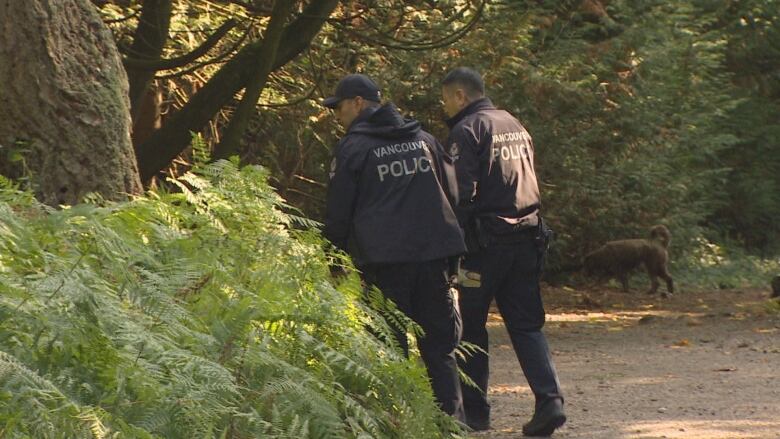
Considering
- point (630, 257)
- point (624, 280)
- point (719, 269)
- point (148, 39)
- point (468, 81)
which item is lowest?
point (719, 269)

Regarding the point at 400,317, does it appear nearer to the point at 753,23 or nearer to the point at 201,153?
the point at 201,153

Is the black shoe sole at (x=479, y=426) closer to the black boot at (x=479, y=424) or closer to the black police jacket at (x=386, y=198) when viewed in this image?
the black boot at (x=479, y=424)

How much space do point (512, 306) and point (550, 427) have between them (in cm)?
83

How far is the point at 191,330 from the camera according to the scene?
5.04 meters

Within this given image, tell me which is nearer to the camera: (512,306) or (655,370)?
(512,306)

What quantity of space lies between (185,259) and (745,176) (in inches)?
990

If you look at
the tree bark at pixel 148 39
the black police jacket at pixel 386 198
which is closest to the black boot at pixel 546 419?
the black police jacket at pixel 386 198

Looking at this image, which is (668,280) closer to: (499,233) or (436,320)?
(499,233)

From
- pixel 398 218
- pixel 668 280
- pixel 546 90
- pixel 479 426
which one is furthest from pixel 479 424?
pixel 668 280

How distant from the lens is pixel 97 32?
7.46m

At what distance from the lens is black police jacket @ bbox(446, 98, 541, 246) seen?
831 cm

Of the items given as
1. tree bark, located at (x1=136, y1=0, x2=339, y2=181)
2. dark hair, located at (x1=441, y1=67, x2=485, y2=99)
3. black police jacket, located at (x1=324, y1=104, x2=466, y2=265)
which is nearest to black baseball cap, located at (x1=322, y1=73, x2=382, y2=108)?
black police jacket, located at (x1=324, y1=104, x2=466, y2=265)

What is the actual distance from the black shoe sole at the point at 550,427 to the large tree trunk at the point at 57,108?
2834 millimetres

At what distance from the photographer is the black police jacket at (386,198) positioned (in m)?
7.52
